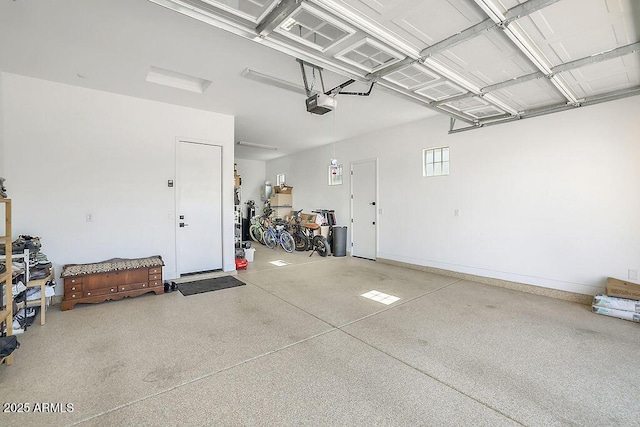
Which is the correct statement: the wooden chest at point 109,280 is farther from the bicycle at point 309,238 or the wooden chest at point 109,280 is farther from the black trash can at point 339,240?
the black trash can at point 339,240

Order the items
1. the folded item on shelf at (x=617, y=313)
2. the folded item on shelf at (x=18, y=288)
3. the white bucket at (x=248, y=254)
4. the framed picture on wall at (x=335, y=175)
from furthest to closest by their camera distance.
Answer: the framed picture on wall at (x=335, y=175)
the white bucket at (x=248, y=254)
the folded item on shelf at (x=617, y=313)
the folded item on shelf at (x=18, y=288)

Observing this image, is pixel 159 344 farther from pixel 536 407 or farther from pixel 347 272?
pixel 347 272

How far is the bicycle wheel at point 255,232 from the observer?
9516 mm

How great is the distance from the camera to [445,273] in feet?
17.7

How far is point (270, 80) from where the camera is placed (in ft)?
12.3

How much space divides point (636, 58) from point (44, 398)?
5.85m

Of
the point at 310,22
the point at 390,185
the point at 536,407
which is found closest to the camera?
the point at 536,407

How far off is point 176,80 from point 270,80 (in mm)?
1476

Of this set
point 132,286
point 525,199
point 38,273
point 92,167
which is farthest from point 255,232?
point 525,199

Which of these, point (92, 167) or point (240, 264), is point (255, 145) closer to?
point (240, 264)

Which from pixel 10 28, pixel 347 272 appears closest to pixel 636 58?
pixel 347 272

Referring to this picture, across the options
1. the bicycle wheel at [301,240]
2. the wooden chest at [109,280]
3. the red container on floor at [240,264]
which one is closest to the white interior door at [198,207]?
the red container on floor at [240,264]

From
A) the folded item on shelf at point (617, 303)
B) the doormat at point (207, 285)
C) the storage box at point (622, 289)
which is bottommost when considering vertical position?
the doormat at point (207, 285)

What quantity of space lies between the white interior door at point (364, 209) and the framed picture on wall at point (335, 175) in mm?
465
